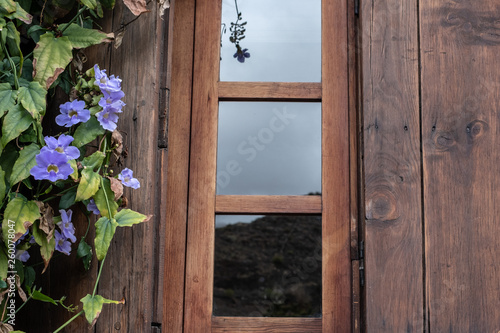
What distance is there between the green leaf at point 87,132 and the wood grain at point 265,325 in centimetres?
64

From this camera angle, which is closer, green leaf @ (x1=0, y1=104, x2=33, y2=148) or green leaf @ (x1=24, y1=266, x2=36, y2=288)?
green leaf @ (x1=0, y1=104, x2=33, y2=148)

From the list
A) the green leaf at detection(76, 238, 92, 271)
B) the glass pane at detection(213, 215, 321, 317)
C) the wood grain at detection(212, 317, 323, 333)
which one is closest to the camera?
the green leaf at detection(76, 238, 92, 271)

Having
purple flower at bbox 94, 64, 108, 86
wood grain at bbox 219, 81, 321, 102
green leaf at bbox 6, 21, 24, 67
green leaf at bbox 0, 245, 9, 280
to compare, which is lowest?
green leaf at bbox 0, 245, 9, 280

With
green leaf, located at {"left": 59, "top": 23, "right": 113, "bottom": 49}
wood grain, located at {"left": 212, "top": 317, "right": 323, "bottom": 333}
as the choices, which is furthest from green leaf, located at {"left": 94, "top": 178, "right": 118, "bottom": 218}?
wood grain, located at {"left": 212, "top": 317, "right": 323, "bottom": 333}

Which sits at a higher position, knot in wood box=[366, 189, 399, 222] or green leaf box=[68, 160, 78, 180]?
green leaf box=[68, 160, 78, 180]

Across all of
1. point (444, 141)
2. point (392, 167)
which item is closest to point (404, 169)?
point (392, 167)

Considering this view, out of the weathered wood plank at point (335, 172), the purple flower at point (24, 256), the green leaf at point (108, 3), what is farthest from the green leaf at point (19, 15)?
the weathered wood plank at point (335, 172)

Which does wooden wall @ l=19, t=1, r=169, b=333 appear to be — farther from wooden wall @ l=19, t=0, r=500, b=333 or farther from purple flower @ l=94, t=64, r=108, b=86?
purple flower @ l=94, t=64, r=108, b=86

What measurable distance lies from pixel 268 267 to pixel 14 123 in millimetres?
1150

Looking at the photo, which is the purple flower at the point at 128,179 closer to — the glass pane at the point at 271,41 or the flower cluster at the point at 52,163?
the flower cluster at the point at 52,163

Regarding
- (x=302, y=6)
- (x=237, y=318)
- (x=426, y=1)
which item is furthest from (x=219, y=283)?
(x=426, y=1)

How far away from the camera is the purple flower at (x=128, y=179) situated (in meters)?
1.45

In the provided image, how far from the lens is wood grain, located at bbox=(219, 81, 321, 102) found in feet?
5.81

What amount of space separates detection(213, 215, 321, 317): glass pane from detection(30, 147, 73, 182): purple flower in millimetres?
592
